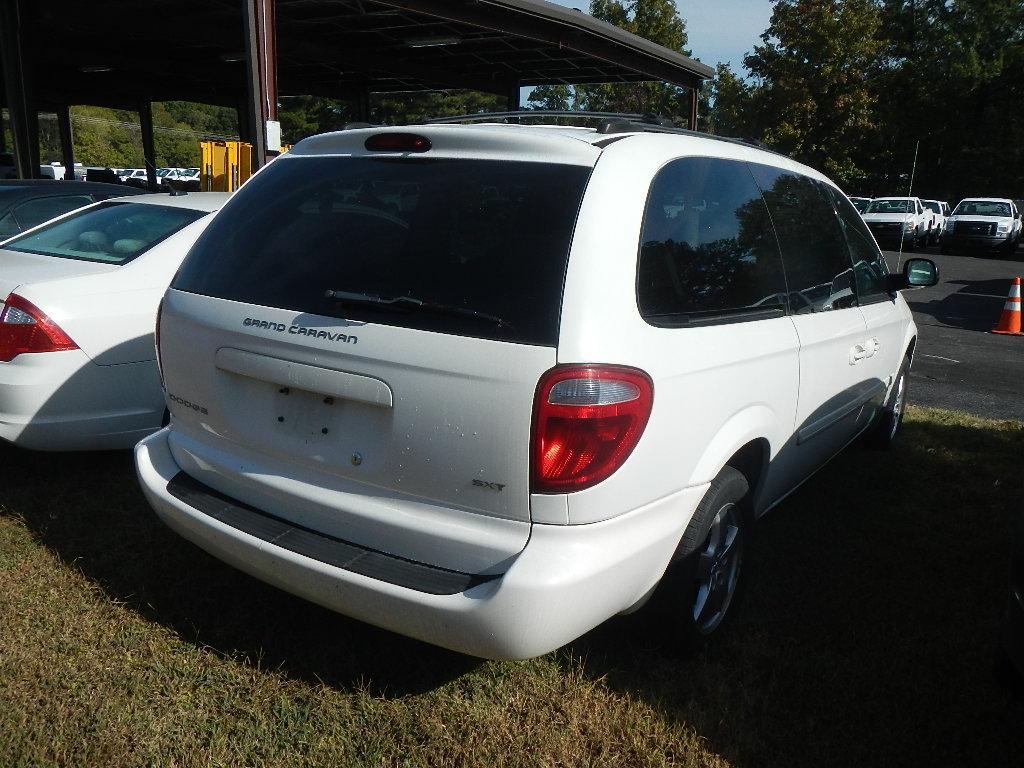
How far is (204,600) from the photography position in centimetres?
328

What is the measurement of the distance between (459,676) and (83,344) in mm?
2514

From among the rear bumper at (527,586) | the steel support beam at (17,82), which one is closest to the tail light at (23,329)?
the rear bumper at (527,586)

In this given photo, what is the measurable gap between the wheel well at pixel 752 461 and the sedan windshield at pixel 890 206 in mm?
26978

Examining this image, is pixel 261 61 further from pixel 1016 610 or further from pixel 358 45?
pixel 1016 610

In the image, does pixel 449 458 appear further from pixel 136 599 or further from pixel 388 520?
pixel 136 599

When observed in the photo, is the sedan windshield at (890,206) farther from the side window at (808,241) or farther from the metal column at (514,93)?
the side window at (808,241)

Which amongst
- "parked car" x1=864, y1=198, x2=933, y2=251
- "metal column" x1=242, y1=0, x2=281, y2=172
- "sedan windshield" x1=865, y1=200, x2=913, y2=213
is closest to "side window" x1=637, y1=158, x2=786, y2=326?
"metal column" x1=242, y1=0, x2=281, y2=172

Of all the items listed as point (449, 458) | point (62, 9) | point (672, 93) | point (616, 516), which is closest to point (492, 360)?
point (449, 458)

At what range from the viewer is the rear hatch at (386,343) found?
228cm

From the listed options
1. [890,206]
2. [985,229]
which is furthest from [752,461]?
[985,229]

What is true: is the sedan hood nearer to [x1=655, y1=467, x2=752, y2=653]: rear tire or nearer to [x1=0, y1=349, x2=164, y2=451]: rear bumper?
[x1=0, y1=349, x2=164, y2=451]: rear bumper

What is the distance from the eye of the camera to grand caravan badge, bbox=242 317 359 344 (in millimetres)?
2453

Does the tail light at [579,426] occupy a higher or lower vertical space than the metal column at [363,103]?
lower

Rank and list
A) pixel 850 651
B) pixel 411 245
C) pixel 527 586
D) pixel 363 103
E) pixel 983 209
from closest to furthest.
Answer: pixel 527 586 < pixel 411 245 < pixel 850 651 < pixel 363 103 < pixel 983 209
